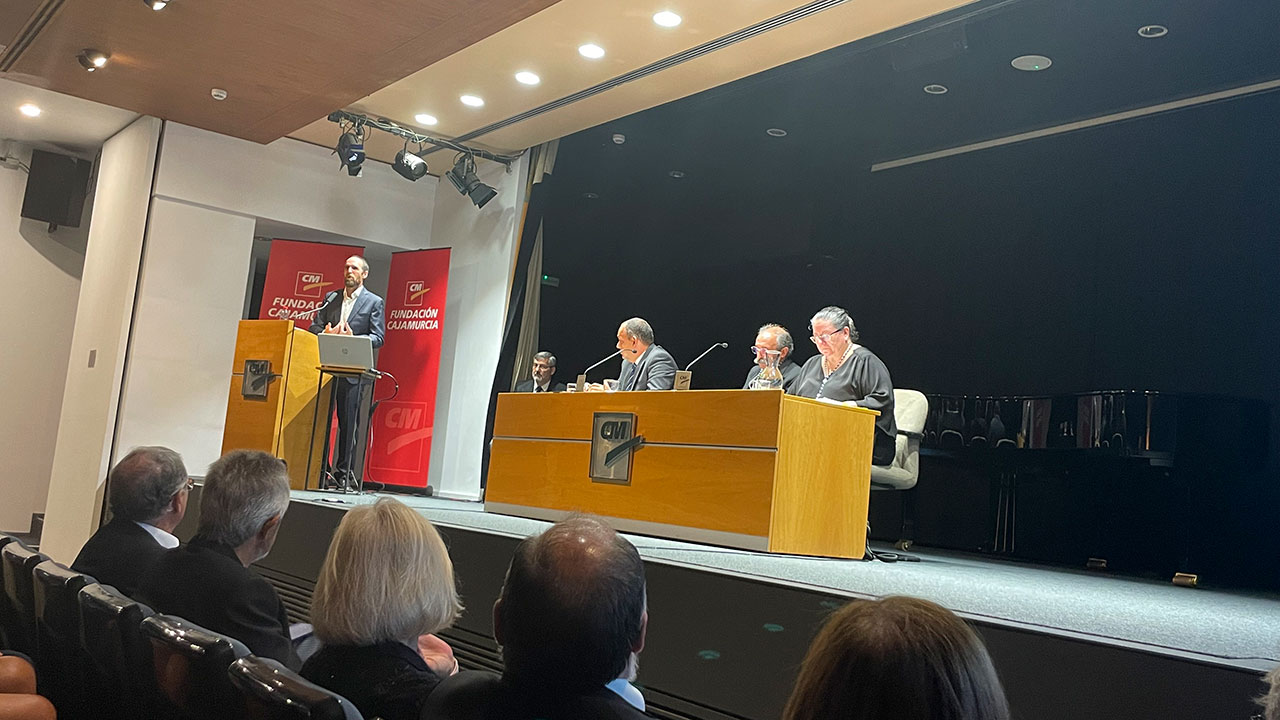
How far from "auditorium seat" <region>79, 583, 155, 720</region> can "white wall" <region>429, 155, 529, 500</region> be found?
5991 mm

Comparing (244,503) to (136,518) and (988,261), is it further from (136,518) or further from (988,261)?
(988,261)

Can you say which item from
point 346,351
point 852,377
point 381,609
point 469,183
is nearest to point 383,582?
point 381,609

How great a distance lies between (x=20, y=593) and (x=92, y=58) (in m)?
3.49

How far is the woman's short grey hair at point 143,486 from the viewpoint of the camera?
117 inches

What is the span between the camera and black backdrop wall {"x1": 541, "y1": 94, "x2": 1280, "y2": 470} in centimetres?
578

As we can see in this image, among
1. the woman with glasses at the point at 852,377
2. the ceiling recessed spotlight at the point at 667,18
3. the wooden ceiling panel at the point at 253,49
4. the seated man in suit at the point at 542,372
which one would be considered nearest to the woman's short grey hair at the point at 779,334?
the woman with glasses at the point at 852,377

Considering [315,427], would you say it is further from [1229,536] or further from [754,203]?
[1229,536]

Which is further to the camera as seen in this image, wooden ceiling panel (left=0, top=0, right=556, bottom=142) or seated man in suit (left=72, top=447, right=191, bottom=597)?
wooden ceiling panel (left=0, top=0, right=556, bottom=142)

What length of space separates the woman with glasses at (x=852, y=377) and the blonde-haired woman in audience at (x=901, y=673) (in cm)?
373

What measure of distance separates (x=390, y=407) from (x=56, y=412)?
10.1ft

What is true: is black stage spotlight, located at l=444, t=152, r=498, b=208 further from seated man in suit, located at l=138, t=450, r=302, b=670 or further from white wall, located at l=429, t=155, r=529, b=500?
seated man in suit, located at l=138, t=450, r=302, b=670

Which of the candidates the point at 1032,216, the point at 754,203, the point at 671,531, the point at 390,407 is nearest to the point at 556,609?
the point at 671,531

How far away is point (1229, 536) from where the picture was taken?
18.1 feet

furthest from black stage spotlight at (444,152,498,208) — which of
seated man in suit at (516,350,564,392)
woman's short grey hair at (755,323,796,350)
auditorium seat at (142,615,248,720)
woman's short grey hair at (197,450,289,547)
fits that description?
auditorium seat at (142,615,248,720)
